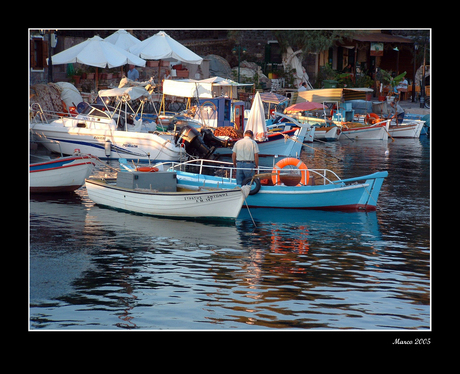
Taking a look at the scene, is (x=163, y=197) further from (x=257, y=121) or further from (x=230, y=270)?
(x=257, y=121)

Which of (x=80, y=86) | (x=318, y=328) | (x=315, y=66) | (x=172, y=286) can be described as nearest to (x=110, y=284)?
(x=172, y=286)

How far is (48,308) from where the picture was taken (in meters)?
9.39

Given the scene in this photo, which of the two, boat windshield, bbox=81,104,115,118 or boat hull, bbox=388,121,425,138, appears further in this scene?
boat hull, bbox=388,121,425,138

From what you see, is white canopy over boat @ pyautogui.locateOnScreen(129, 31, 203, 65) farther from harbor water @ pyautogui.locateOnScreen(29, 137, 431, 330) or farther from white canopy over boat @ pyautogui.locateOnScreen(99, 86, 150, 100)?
harbor water @ pyautogui.locateOnScreen(29, 137, 431, 330)

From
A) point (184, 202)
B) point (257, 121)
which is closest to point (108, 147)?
point (257, 121)

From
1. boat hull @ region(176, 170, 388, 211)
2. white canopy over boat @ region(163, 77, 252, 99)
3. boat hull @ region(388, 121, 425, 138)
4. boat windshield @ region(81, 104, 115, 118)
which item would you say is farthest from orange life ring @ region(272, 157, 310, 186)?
boat hull @ region(388, 121, 425, 138)

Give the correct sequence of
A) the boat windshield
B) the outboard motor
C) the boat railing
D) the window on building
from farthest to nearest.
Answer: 1. the window on building
2. the boat windshield
3. the outboard motor
4. the boat railing

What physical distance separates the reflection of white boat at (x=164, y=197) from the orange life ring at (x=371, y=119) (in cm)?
2257

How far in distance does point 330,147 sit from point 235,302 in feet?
76.4

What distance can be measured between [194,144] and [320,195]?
8.03 meters

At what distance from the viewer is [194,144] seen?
2338cm

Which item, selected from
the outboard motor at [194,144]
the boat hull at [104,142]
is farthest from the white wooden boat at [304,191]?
the boat hull at [104,142]

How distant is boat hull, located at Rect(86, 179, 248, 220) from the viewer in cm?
1496
